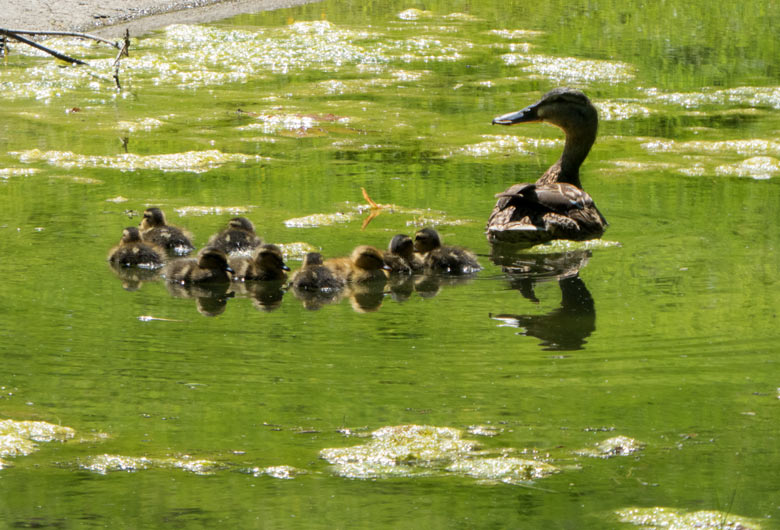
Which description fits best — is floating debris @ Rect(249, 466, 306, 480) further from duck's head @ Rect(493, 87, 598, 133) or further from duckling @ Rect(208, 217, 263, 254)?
duck's head @ Rect(493, 87, 598, 133)

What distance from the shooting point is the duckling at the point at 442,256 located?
6.34 meters

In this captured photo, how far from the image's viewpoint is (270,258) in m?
6.22

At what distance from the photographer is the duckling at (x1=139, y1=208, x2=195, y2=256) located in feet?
22.0

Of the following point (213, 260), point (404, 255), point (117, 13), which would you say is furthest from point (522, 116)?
point (117, 13)

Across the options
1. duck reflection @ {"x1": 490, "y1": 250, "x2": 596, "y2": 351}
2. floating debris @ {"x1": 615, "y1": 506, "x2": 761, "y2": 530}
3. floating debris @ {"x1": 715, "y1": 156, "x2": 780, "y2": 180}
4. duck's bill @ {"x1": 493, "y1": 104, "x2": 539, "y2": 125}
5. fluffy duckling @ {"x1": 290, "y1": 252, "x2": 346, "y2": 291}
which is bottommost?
floating debris @ {"x1": 615, "y1": 506, "x2": 761, "y2": 530}

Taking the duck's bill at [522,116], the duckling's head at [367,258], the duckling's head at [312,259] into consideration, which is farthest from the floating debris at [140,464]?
the duck's bill at [522,116]

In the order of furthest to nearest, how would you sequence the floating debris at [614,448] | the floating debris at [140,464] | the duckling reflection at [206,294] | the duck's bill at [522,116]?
1. the duck's bill at [522,116]
2. the duckling reflection at [206,294]
3. the floating debris at [614,448]
4. the floating debris at [140,464]

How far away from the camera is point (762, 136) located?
31.4 feet

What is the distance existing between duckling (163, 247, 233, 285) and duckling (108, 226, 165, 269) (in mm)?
209

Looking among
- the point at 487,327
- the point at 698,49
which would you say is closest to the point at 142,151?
the point at 487,327

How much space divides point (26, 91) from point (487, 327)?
7050 mm

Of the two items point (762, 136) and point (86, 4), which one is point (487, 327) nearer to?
point (762, 136)

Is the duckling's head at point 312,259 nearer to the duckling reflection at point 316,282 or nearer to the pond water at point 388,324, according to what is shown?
the duckling reflection at point 316,282

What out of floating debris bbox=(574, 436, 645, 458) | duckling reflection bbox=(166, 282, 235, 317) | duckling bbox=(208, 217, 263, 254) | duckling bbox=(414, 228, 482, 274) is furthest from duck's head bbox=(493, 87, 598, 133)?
floating debris bbox=(574, 436, 645, 458)
